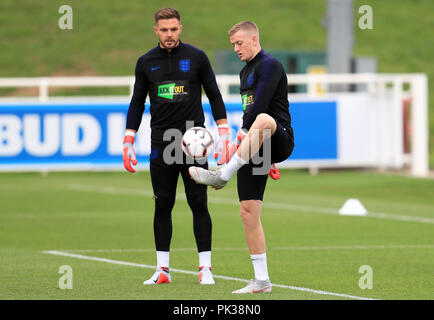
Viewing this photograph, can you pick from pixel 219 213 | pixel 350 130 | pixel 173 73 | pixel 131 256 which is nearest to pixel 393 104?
pixel 350 130

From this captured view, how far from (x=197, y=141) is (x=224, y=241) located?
431 centimetres

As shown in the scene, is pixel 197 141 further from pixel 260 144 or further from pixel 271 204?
pixel 271 204

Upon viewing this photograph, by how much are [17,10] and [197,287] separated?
44.5m

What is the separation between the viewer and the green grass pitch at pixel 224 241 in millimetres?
9781

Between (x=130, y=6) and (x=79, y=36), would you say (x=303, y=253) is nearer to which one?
(x=79, y=36)

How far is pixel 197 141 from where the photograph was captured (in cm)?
973

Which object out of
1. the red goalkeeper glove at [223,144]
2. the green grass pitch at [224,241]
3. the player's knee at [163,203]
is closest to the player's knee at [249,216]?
the red goalkeeper glove at [223,144]

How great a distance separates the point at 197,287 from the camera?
975cm

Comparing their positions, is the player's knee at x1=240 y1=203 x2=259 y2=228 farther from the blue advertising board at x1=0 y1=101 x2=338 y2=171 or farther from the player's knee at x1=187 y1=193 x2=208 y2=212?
the blue advertising board at x1=0 y1=101 x2=338 y2=171

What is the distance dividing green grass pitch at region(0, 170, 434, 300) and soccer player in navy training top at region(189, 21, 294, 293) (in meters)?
0.49

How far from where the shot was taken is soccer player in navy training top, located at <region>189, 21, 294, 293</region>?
9133 mm

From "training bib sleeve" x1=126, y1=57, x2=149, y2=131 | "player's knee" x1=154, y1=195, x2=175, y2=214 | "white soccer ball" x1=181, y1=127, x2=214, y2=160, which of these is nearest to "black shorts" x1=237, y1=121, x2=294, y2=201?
"white soccer ball" x1=181, y1=127, x2=214, y2=160

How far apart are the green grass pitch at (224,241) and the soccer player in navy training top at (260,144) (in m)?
0.49

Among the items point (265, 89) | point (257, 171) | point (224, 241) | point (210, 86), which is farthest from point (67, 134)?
point (265, 89)
